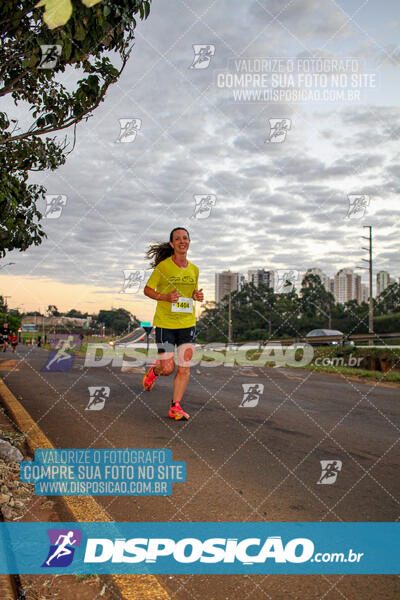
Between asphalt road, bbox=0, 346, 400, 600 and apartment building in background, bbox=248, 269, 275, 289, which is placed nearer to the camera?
asphalt road, bbox=0, 346, 400, 600

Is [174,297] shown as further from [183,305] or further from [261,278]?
[261,278]

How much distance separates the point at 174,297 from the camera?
441cm

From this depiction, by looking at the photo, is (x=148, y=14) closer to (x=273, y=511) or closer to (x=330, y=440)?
(x=273, y=511)

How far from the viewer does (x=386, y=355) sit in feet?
55.4

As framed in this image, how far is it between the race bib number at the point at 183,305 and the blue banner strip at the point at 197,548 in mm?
2316

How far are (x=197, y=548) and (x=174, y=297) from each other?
90.3 inches

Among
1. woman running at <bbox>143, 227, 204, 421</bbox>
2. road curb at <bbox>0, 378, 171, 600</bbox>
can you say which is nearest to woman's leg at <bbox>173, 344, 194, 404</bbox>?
woman running at <bbox>143, 227, 204, 421</bbox>

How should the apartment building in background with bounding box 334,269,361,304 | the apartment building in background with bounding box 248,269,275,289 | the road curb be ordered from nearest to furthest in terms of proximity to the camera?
the road curb
the apartment building in background with bounding box 248,269,275,289
the apartment building in background with bounding box 334,269,361,304

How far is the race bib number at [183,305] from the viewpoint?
477cm

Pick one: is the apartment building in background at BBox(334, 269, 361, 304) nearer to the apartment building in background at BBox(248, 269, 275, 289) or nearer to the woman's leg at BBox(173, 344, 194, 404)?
the apartment building in background at BBox(248, 269, 275, 289)

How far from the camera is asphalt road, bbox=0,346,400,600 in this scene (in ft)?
7.62

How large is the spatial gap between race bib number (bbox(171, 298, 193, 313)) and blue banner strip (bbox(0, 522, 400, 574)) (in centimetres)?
232

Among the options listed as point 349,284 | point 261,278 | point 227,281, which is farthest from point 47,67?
point 349,284

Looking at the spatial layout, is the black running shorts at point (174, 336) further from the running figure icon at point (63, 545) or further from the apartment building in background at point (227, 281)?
the apartment building in background at point (227, 281)
